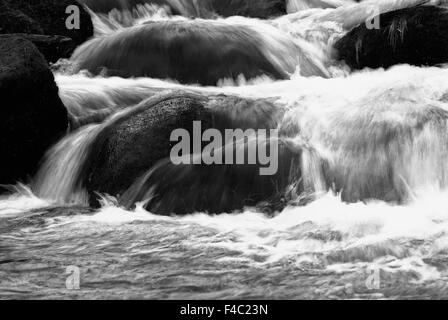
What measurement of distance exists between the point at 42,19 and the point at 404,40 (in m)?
5.29

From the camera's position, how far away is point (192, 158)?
273 inches

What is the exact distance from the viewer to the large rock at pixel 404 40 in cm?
941

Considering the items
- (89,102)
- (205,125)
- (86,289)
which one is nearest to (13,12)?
(89,102)

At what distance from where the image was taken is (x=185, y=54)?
1004 cm

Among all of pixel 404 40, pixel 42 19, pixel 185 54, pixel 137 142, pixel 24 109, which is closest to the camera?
pixel 137 142

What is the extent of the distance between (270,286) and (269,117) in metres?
3.40

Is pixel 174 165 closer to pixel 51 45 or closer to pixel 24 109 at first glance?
pixel 24 109

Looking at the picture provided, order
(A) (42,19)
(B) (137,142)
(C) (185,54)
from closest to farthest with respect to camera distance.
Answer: (B) (137,142) → (C) (185,54) → (A) (42,19)

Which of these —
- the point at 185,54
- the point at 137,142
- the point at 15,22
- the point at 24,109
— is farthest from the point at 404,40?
the point at 15,22

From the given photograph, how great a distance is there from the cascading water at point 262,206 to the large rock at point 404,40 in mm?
180

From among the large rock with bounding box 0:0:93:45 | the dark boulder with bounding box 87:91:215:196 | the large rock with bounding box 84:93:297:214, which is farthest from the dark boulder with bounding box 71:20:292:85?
the dark boulder with bounding box 87:91:215:196

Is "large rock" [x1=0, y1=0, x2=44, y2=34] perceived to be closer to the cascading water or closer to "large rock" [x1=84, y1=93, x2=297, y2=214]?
the cascading water

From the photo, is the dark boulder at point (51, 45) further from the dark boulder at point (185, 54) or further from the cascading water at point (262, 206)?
the dark boulder at point (185, 54)

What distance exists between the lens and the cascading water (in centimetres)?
488
